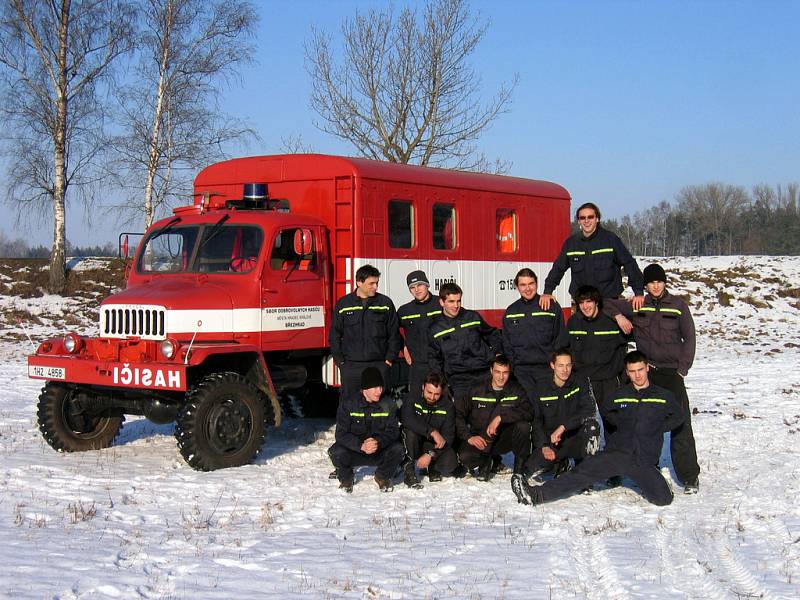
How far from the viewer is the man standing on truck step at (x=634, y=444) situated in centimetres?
745

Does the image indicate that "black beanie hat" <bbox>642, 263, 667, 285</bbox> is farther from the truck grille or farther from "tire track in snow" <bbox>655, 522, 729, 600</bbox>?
the truck grille

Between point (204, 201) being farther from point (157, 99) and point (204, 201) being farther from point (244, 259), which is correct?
point (157, 99)

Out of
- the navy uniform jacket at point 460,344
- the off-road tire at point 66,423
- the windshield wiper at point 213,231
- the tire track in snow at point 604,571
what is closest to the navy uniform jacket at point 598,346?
the navy uniform jacket at point 460,344

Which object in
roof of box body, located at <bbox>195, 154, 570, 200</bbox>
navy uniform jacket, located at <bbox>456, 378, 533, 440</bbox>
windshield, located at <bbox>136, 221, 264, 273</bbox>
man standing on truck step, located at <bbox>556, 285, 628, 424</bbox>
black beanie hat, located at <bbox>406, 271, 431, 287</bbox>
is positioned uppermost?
roof of box body, located at <bbox>195, 154, 570, 200</bbox>

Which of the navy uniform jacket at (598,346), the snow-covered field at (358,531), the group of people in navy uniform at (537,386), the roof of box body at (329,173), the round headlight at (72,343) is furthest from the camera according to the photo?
the roof of box body at (329,173)

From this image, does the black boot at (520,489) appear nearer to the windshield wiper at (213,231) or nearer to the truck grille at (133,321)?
the truck grille at (133,321)

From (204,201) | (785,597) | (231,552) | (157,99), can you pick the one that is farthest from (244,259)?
(157,99)

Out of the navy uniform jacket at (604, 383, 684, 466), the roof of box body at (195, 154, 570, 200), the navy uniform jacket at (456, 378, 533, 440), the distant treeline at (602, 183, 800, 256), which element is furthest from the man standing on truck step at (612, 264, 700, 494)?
the distant treeline at (602, 183, 800, 256)

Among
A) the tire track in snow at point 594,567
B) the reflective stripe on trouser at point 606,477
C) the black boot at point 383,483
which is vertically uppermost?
the reflective stripe on trouser at point 606,477

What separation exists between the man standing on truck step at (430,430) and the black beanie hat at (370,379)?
1.36ft

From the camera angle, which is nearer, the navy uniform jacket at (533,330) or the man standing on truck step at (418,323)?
the navy uniform jacket at (533,330)

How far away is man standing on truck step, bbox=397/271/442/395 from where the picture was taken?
29.8 feet

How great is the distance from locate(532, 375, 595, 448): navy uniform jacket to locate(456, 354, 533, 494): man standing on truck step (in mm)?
122

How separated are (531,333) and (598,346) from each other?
2.03 ft
